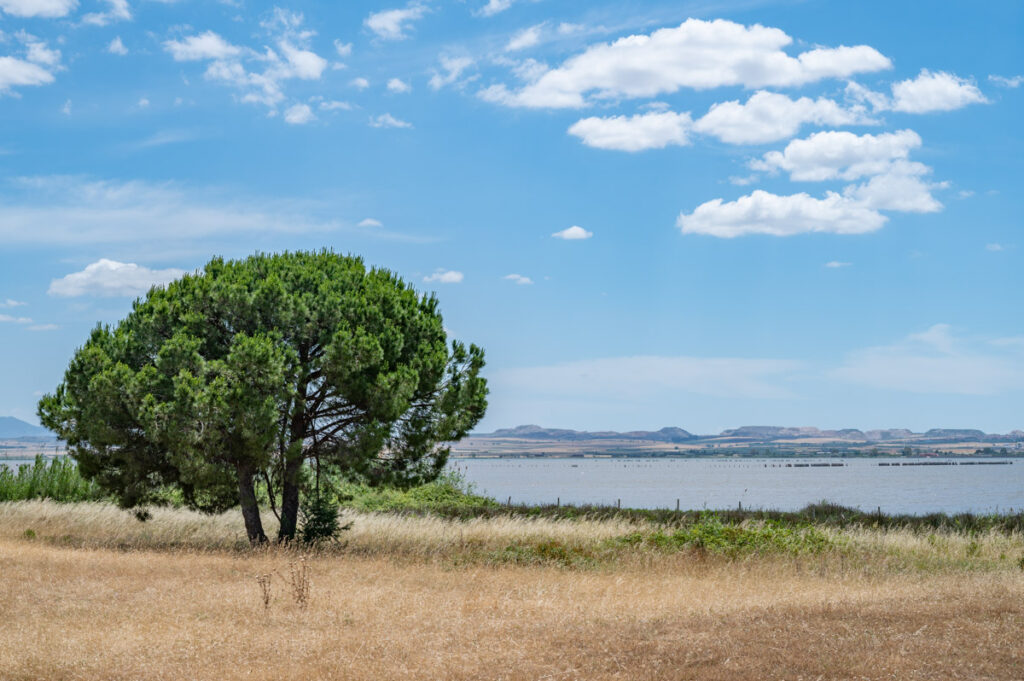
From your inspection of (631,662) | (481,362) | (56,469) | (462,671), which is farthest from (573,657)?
(56,469)

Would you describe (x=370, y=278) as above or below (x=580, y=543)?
above

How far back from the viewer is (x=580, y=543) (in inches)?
877

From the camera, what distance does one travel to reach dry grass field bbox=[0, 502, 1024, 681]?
9.52 m

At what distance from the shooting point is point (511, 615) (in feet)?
41.9

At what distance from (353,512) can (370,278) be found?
417 inches

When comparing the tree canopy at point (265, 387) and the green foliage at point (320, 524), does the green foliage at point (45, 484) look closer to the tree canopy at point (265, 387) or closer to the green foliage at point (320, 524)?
the tree canopy at point (265, 387)

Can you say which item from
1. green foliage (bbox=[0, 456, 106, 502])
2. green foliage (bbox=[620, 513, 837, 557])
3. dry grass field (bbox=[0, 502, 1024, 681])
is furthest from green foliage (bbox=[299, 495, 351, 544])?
green foliage (bbox=[0, 456, 106, 502])

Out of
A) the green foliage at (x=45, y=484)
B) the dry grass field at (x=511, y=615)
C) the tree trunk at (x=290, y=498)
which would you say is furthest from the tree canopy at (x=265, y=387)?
the green foliage at (x=45, y=484)

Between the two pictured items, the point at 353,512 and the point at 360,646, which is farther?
the point at 353,512

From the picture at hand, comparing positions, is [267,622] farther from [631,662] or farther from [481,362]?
[481,362]

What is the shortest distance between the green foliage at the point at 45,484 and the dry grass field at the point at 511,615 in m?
13.0

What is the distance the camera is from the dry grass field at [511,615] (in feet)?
31.2

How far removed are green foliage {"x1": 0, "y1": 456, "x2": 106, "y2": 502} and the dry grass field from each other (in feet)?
42.5

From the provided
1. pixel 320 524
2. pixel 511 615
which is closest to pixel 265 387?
pixel 320 524
